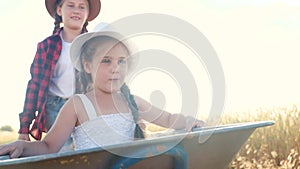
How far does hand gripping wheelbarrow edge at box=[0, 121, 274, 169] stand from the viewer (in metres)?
1.76

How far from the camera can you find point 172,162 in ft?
6.78

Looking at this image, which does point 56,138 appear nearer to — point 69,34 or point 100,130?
point 100,130

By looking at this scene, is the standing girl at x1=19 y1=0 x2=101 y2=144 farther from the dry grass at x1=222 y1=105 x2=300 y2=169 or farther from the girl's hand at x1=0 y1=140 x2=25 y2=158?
the dry grass at x1=222 y1=105 x2=300 y2=169

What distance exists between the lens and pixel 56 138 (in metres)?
Answer: 2.24

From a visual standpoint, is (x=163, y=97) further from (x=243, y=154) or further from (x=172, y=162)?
(x=243, y=154)

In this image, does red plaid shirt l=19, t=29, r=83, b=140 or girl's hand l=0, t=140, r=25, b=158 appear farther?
red plaid shirt l=19, t=29, r=83, b=140

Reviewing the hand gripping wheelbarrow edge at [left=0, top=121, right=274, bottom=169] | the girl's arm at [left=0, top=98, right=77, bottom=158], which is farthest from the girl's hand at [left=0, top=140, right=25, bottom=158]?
the hand gripping wheelbarrow edge at [left=0, top=121, right=274, bottom=169]

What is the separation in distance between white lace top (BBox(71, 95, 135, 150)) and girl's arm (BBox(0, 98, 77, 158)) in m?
0.07

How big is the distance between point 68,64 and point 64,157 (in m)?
1.63

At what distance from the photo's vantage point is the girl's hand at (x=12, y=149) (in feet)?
6.95

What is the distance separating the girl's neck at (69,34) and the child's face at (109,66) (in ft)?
3.30

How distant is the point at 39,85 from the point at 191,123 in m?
1.19

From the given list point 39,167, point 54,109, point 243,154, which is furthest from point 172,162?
point 243,154

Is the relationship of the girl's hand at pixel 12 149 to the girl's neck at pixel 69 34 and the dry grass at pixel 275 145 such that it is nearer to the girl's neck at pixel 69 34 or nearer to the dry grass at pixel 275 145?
the girl's neck at pixel 69 34
